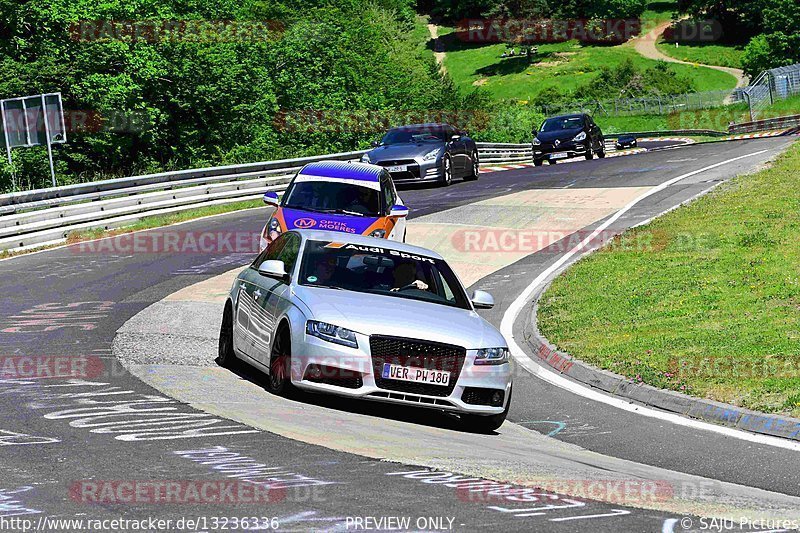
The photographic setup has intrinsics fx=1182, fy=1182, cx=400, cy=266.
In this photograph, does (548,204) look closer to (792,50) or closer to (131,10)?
(131,10)

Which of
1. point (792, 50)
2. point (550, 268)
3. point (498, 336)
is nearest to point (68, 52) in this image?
point (550, 268)

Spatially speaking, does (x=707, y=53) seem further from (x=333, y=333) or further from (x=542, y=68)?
(x=333, y=333)

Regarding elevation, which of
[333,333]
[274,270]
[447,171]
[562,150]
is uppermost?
[274,270]

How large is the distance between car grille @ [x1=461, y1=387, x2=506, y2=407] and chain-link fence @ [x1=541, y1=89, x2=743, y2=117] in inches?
3427

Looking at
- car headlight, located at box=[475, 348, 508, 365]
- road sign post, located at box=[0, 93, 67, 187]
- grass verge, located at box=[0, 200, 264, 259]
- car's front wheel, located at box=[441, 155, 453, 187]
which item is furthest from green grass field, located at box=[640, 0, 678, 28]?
car headlight, located at box=[475, 348, 508, 365]

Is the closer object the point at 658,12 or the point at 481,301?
the point at 481,301

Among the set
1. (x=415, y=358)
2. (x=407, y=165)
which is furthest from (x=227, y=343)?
(x=407, y=165)

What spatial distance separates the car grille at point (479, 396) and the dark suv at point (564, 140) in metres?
32.3

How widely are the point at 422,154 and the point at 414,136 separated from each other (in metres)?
0.95

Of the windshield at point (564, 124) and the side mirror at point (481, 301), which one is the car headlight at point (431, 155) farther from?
the side mirror at point (481, 301)

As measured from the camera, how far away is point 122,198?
89.1ft

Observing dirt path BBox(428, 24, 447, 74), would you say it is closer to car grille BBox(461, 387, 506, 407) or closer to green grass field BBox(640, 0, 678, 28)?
green grass field BBox(640, 0, 678, 28)

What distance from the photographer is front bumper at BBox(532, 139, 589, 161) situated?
4178 centimetres

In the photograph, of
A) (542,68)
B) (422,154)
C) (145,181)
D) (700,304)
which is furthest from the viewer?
(542,68)
